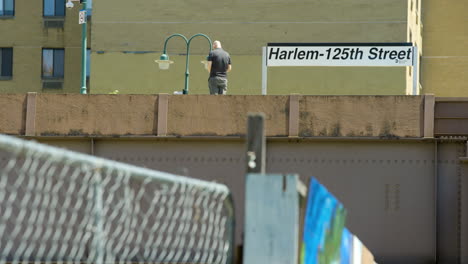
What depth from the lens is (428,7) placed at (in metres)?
56.5

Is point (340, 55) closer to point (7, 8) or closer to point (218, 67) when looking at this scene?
point (218, 67)

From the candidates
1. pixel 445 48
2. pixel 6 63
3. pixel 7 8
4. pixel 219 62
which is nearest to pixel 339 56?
pixel 219 62

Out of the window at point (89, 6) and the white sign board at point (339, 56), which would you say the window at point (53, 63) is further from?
the white sign board at point (339, 56)

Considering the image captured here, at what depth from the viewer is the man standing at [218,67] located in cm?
2403

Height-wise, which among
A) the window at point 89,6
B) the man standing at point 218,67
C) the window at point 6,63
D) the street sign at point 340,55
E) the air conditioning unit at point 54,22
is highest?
the window at point 89,6

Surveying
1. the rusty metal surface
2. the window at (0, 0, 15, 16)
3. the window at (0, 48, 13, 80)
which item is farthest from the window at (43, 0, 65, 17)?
the rusty metal surface

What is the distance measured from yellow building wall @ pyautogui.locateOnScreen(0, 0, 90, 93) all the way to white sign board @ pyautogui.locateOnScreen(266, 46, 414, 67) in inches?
1129

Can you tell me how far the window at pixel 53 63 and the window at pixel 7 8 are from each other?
8.90 ft

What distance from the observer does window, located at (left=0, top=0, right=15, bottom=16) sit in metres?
57.0

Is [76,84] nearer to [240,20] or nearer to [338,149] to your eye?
[240,20]

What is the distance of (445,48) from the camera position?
181ft

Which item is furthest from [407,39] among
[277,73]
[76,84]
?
[76,84]

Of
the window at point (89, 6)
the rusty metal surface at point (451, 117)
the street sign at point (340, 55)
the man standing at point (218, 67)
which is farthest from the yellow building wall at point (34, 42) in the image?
the rusty metal surface at point (451, 117)

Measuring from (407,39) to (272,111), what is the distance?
88.0 ft
